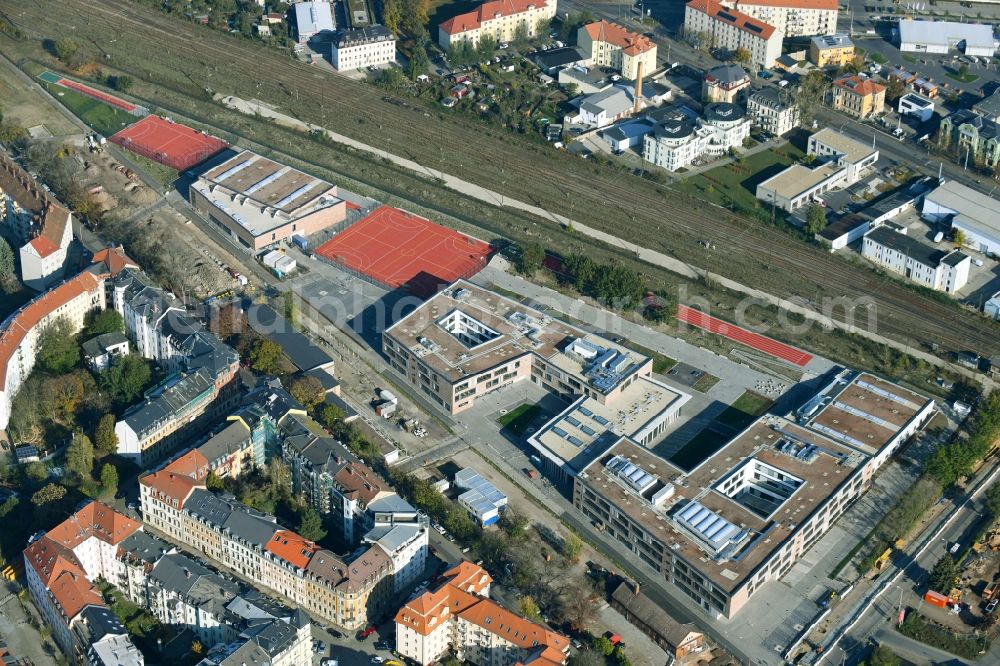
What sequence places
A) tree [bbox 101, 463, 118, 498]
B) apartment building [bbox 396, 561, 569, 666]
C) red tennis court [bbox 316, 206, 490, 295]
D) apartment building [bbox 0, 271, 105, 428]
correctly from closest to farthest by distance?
apartment building [bbox 396, 561, 569, 666] < tree [bbox 101, 463, 118, 498] < apartment building [bbox 0, 271, 105, 428] < red tennis court [bbox 316, 206, 490, 295]

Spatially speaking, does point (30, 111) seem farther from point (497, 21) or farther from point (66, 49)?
point (497, 21)

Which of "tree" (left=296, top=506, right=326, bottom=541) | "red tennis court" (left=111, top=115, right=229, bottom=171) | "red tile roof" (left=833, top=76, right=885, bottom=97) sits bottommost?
"tree" (left=296, top=506, right=326, bottom=541)

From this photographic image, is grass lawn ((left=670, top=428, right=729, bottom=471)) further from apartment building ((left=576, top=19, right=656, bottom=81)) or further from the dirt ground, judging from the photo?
the dirt ground

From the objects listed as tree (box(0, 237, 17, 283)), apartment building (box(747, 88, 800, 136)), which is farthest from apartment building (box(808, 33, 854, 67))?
tree (box(0, 237, 17, 283))

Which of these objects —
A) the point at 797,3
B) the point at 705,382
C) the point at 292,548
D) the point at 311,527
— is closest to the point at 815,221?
the point at 705,382

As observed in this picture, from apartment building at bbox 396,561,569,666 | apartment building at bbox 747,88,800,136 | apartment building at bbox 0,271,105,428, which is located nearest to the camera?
apartment building at bbox 396,561,569,666

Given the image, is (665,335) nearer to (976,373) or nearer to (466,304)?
(466,304)

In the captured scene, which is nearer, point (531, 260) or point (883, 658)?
point (883, 658)

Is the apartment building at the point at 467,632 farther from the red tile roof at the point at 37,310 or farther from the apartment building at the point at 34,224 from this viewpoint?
the apartment building at the point at 34,224
